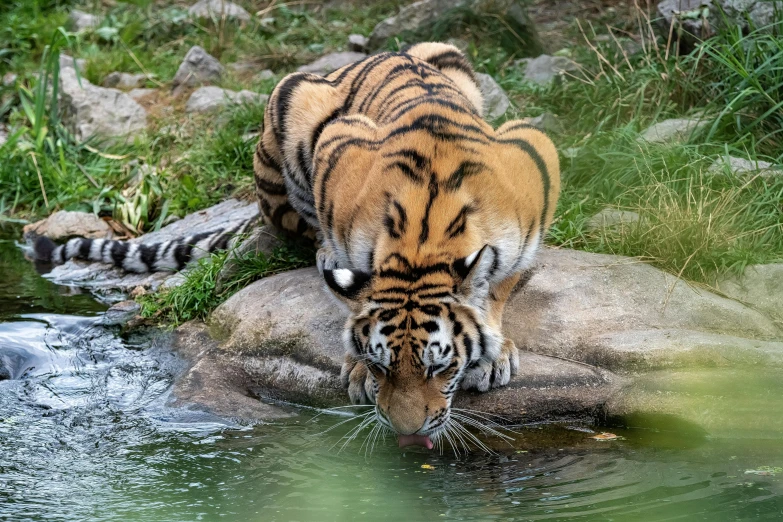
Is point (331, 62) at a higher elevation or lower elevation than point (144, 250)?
higher

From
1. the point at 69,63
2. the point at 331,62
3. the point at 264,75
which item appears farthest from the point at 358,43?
the point at 69,63

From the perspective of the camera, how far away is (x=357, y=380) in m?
4.48

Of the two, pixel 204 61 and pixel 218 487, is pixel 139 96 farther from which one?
pixel 218 487

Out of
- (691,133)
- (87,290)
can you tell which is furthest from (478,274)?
(87,290)

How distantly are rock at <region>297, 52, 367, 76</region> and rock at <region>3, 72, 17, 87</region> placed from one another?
123 inches

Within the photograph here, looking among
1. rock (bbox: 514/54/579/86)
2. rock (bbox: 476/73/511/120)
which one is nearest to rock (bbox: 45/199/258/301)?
rock (bbox: 476/73/511/120)

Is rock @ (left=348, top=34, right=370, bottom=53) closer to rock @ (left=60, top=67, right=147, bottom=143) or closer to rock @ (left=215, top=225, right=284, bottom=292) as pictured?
rock @ (left=60, top=67, right=147, bottom=143)

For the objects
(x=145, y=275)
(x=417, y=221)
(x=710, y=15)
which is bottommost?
(x=145, y=275)

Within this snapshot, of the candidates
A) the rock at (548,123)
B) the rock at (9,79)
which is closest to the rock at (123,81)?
the rock at (9,79)

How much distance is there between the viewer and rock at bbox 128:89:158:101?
9.53m

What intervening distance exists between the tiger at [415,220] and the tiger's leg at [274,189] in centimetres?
4

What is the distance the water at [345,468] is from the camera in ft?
11.9

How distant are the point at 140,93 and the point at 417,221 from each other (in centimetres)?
632

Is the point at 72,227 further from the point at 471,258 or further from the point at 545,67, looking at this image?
the point at 471,258
